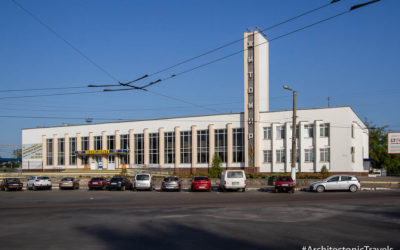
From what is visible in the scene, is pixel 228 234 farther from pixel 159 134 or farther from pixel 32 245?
pixel 159 134

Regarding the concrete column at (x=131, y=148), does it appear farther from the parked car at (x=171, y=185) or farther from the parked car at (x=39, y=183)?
the parked car at (x=171, y=185)

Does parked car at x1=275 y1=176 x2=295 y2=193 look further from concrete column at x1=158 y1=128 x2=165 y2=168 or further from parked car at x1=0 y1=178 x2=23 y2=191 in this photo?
concrete column at x1=158 y1=128 x2=165 y2=168

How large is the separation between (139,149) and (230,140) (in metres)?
18.4

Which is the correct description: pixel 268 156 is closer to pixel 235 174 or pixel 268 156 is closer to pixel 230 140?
pixel 230 140

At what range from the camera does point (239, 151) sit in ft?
213

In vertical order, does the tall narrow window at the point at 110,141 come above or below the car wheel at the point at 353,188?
above

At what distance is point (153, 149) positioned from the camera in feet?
240

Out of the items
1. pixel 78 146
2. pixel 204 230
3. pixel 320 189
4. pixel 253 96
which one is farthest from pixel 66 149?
pixel 204 230

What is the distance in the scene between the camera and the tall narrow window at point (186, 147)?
69.6m

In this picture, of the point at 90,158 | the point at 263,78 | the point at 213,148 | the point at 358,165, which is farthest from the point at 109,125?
the point at 358,165

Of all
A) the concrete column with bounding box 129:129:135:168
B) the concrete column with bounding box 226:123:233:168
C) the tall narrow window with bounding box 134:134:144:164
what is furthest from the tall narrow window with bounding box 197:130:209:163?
the concrete column with bounding box 129:129:135:168

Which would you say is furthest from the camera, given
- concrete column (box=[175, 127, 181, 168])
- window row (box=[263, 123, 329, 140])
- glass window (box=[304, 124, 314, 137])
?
concrete column (box=[175, 127, 181, 168])

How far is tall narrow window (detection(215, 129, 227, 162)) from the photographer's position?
66300 millimetres

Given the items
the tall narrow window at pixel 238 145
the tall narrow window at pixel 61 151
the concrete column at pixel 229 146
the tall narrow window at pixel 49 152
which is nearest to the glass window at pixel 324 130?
the tall narrow window at pixel 238 145
